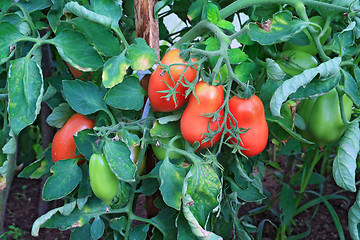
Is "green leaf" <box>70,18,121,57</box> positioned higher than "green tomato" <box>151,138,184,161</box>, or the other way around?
"green leaf" <box>70,18,121,57</box>

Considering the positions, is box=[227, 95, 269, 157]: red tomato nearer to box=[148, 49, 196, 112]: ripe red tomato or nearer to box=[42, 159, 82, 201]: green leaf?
box=[148, 49, 196, 112]: ripe red tomato

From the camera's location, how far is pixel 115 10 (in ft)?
2.17

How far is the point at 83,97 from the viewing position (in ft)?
2.18

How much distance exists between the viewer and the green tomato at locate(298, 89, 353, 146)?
26.7 inches

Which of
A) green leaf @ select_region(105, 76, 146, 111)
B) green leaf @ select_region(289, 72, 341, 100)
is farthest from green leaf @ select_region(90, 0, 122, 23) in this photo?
green leaf @ select_region(289, 72, 341, 100)

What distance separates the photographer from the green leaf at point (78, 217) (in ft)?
2.11

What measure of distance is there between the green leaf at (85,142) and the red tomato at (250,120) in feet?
0.73

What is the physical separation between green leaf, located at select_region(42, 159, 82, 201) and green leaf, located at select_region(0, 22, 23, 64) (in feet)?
0.62

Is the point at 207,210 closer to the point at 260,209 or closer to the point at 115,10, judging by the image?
the point at 115,10

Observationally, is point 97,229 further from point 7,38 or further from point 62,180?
point 7,38

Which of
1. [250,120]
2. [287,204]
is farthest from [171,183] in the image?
[287,204]

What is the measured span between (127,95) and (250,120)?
20 cm

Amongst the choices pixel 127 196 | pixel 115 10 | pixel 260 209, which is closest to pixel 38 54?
pixel 115 10

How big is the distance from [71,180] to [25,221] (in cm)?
73
